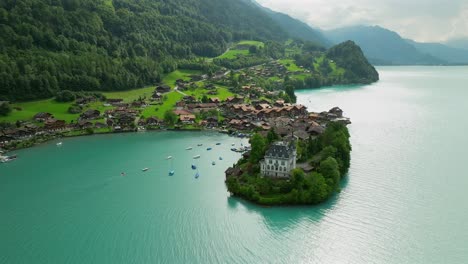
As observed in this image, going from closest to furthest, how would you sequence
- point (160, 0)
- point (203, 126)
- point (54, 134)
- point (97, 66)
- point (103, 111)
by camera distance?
1. point (54, 134)
2. point (203, 126)
3. point (103, 111)
4. point (97, 66)
5. point (160, 0)

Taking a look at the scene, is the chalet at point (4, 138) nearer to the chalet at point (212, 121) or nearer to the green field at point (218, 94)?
the chalet at point (212, 121)

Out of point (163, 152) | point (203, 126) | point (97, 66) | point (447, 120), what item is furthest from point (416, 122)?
point (97, 66)

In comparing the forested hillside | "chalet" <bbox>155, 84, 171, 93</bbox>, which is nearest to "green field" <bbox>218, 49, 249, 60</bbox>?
the forested hillside

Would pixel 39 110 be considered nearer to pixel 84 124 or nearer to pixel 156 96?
pixel 84 124

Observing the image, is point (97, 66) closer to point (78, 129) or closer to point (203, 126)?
point (78, 129)

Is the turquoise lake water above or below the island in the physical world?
below

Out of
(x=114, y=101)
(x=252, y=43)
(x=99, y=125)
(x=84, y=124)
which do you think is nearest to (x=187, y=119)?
(x=99, y=125)

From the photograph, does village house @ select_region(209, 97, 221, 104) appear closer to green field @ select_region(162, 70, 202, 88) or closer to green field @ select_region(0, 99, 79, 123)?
green field @ select_region(162, 70, 202, 88)
